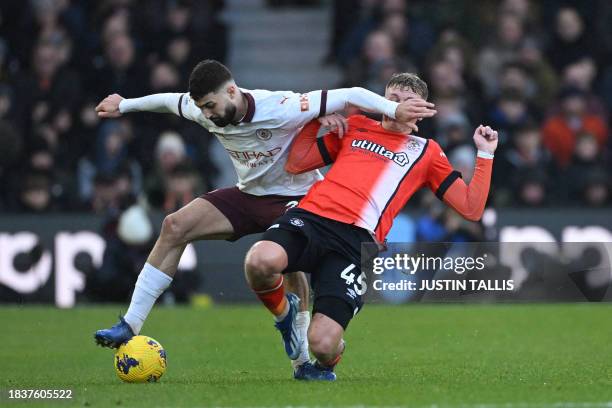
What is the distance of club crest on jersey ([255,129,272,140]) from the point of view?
30.2 feet

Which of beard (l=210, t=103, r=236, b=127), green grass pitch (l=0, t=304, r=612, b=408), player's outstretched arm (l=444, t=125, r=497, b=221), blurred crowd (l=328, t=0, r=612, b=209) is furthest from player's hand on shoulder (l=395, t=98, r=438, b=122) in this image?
blurred crowd (l=328, t=0, r=612, b=209)

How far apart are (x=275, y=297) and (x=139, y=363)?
3.08ft

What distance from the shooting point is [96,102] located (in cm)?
1828

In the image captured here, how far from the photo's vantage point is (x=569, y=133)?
17.1 meters

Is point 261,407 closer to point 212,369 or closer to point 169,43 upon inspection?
point 212,369

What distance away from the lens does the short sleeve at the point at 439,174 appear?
29.4ft

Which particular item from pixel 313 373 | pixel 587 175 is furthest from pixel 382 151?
pixel 587 175

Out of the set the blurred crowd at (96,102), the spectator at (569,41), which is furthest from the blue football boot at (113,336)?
the spectator at (569,41)

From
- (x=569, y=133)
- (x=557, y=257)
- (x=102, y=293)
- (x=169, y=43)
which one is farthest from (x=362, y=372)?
(x=169, y=43)

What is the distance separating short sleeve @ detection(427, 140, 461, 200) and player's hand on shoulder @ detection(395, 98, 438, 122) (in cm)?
38

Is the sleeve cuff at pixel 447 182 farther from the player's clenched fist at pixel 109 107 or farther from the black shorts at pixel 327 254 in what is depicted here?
the player's clenched fist at pixel 109 107

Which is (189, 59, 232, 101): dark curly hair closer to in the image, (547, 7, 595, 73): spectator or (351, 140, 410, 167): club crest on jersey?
(351, 140, 410, 167): club crest on jersey

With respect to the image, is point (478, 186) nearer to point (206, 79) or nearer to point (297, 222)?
point (297, 222)

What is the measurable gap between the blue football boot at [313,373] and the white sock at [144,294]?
105cm
